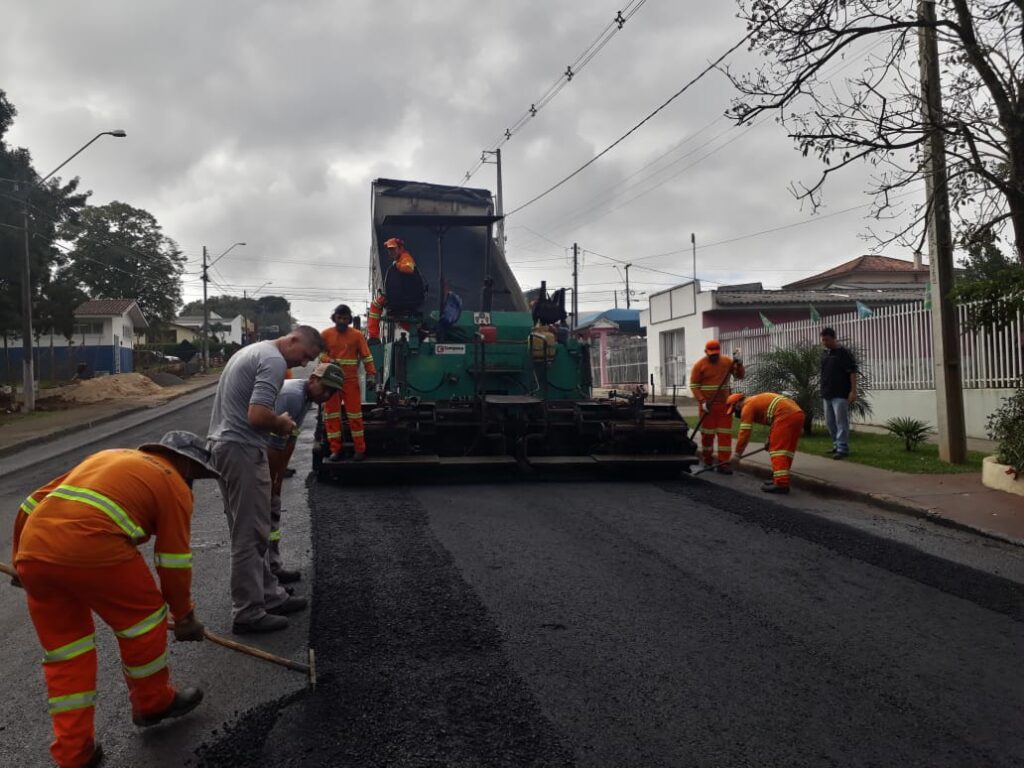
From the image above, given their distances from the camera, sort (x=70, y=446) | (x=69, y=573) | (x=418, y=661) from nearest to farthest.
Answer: (x=69, y=573), (x=418, y=661), (x=70, y=446)

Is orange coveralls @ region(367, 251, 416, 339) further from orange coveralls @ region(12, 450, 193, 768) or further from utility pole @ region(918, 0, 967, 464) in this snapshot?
orange coveralls @ region(12, 450, 193, 768)

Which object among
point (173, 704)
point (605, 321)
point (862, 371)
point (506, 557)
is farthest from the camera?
point (605, 321)

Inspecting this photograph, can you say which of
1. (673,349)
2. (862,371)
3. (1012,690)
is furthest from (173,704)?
(673,349)

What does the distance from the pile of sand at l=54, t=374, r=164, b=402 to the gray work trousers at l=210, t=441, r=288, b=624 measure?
2567 cm

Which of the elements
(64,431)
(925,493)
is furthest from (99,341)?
(925,493)

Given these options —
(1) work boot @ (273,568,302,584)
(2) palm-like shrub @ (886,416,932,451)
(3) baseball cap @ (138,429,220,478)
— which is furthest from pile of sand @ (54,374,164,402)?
(3) baseball cap @ (138,429,220,478)

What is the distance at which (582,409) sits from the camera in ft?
33.5

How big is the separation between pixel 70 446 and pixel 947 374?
14.9m

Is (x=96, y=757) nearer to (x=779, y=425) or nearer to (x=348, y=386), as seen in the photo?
(x=348, y=386)

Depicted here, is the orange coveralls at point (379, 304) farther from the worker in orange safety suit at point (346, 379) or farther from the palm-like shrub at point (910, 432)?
the palm-like shrub at point (910, 432)

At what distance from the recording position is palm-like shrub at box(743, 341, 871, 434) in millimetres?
13984

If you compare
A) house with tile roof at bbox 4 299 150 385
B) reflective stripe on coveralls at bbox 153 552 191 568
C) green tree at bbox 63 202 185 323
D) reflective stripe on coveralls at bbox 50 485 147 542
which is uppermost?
green tree at bbox 63 202 185 323

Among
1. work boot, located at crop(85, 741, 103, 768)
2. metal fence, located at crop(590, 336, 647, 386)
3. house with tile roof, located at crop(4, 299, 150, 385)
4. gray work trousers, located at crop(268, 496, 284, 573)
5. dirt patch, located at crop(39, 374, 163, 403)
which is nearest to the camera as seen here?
work boot, located at crop(85, 741, 103, 768)

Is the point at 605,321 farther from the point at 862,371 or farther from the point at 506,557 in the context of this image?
the point at 506,557
